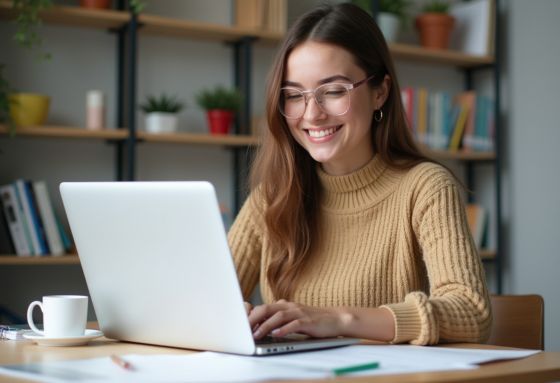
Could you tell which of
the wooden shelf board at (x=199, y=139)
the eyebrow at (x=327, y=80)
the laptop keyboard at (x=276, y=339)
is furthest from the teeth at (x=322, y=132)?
the wooden shelf board at (x=199, y=139)

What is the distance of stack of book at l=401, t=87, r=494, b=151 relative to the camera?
3.70 metres

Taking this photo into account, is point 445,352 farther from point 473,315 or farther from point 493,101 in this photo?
point 493,101

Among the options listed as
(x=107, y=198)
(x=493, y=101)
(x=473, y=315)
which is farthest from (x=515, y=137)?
(x=107, y=198)

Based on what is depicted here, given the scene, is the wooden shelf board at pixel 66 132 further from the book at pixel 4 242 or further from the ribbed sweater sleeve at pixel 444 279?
the ribbed sweater sleeve at pixel 444 279

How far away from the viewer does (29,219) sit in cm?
296

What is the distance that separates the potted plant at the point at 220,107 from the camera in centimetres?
329

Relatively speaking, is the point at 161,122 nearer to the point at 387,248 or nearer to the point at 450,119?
the point at 450,119

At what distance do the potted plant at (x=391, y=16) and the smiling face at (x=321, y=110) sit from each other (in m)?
1.89

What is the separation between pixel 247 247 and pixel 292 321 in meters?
0.67

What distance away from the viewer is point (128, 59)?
3211mm

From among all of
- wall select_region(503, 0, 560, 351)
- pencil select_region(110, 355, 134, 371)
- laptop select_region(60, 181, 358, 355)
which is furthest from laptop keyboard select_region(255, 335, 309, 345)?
wall select_region(503, 0, 560, 351)

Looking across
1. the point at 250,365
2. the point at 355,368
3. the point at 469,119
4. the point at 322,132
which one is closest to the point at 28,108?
the point at 322,132

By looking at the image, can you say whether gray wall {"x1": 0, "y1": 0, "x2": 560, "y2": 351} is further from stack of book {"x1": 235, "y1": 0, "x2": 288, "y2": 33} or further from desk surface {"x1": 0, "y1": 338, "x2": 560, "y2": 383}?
desk surface {"x1": 0, "y1": 338, "x2": 560, "y2": 383}

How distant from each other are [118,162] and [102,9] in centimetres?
60
